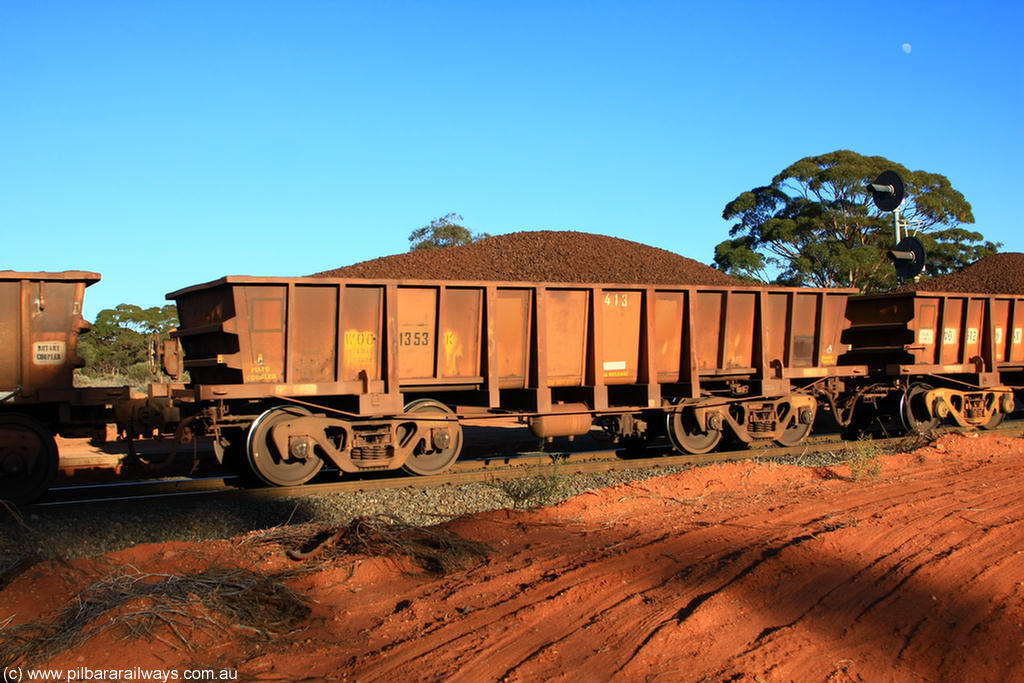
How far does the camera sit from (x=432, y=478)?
1002cm

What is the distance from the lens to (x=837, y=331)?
1361cm

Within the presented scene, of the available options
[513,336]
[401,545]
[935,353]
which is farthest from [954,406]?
[401,545]

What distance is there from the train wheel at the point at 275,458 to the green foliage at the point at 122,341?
17563 millimetres

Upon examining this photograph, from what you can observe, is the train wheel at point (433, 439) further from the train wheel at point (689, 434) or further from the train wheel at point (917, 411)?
the train wheel at point (917, 411)

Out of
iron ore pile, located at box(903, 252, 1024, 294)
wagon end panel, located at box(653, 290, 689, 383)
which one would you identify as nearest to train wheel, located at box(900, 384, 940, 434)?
wagon end panel, located at box(653, 290, 689, 383)

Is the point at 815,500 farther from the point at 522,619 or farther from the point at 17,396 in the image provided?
the point at 17,396

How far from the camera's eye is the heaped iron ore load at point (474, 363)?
966 centimetres

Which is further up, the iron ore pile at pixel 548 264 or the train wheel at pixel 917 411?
the iron ore pile at pixel 548 264

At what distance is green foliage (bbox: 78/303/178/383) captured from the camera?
3078cm

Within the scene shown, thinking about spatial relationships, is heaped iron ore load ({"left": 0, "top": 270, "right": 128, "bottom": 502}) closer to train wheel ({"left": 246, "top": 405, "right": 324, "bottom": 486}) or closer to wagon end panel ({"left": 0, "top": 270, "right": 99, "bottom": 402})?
wagon end panel ({"left": 0, "top": 270, "right": 99, "bottom": 402})

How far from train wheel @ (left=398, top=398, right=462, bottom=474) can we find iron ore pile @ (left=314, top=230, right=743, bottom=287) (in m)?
19.0

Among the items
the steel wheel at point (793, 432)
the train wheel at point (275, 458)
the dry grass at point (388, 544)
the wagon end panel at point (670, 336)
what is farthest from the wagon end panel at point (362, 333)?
the steel wheel at point (793, 432)

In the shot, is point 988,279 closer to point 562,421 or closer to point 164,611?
point 562,421

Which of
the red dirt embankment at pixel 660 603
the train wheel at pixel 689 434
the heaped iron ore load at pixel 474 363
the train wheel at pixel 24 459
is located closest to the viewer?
the red dirt embankment at pixel 660 603
